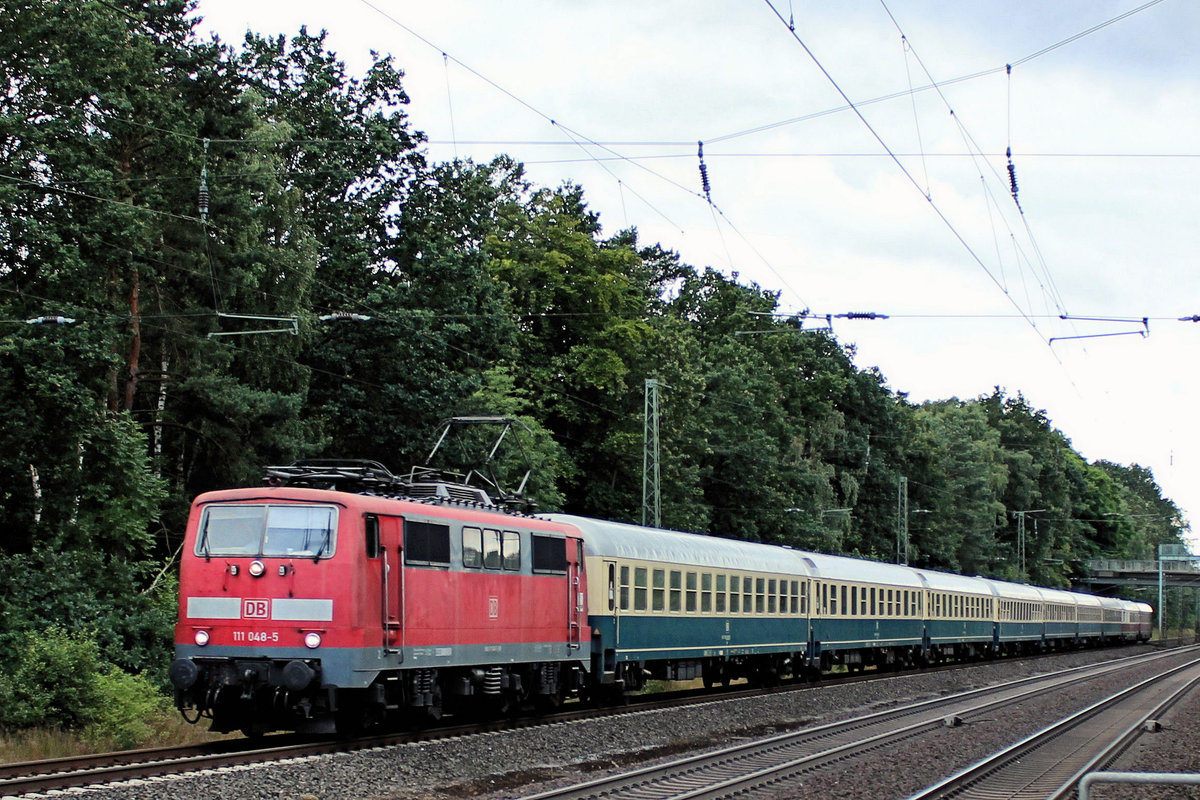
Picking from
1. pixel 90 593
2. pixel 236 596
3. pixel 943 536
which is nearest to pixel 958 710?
pixel 236 596

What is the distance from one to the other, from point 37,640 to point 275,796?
10.5 meters

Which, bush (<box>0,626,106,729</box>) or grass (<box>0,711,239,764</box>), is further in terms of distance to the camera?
bush (<box>0,626,106,729</box>)

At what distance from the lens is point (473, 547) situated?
2067 cm

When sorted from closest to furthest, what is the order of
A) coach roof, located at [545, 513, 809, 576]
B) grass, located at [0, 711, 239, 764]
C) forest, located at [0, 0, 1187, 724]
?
grass, located at [0, 711, 239, 764], coach roof, located at [545, 513, 809, 576], forest, located at [0, 0, 1187, 724]

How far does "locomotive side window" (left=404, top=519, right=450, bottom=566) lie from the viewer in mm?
18969

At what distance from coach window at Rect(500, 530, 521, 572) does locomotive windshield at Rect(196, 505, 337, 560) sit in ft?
14.3

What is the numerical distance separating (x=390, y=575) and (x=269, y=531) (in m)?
1.75

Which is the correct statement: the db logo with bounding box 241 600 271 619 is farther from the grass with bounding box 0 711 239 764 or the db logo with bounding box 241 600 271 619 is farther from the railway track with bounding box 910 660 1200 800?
the railway track with bounding box 910 660 1200 800

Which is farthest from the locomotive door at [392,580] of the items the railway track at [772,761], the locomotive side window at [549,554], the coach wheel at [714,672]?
the coach wheel at [714,672]

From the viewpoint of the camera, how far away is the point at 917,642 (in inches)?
1853

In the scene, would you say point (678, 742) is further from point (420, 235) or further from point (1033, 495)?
point (1033, 495)

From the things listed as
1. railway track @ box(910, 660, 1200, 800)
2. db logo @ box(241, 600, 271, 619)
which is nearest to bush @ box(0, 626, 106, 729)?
db logo @ box(241, 600, 271, 619)

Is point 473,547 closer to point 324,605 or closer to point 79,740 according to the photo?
point 324,605

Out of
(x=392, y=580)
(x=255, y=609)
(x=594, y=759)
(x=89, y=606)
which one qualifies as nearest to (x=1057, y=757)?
(x=594, y=759)
